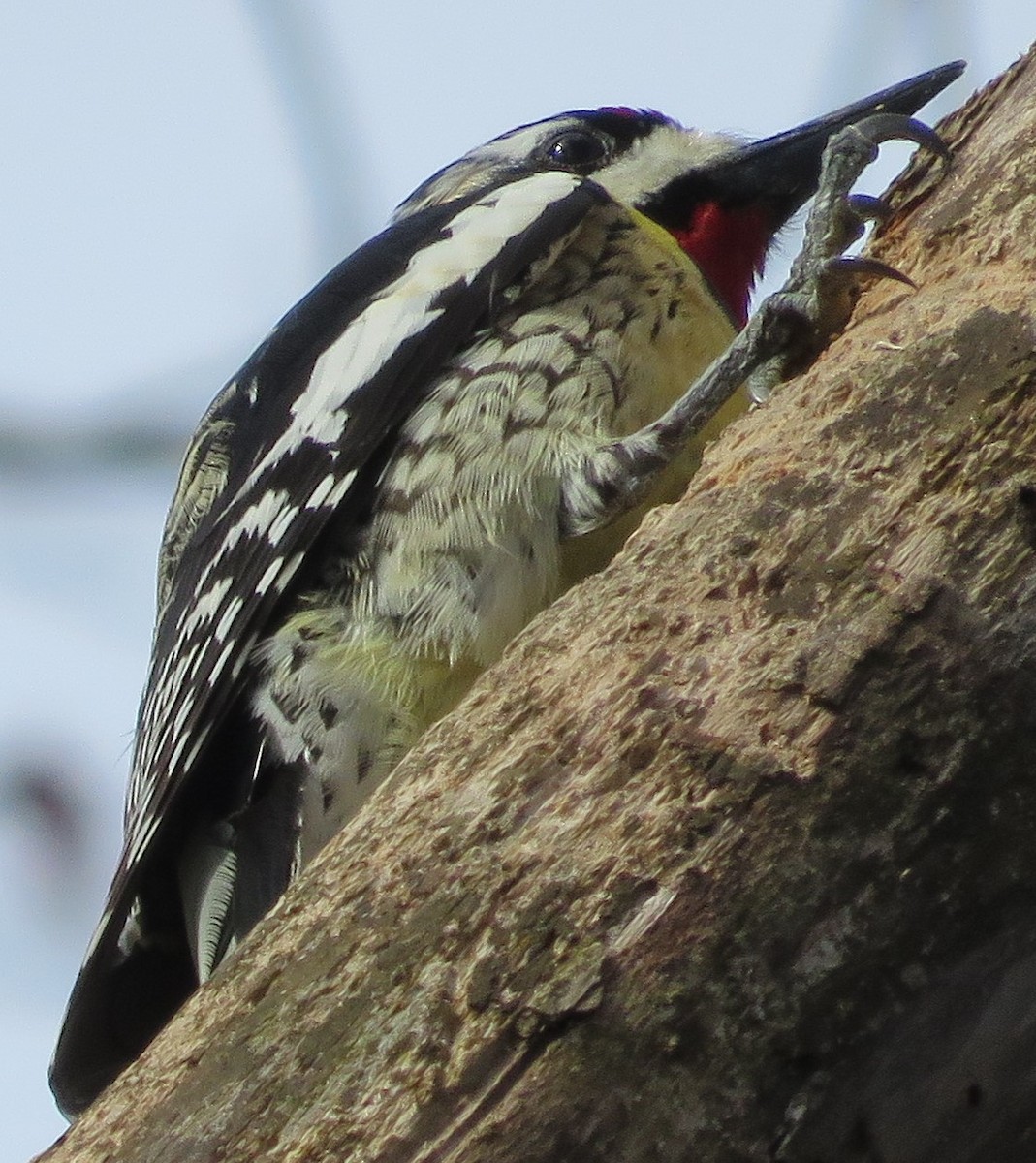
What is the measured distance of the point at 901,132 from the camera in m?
2.31

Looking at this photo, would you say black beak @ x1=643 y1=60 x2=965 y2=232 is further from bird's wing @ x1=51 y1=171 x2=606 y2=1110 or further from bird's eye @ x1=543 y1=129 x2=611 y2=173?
bird's wing @ x1=51 y1=171 x2=606 y2=1110

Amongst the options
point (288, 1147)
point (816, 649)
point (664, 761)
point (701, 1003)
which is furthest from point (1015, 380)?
point (288, 1147)

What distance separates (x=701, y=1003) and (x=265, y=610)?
127 centimetres

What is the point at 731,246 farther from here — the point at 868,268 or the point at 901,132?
the point at 868,268

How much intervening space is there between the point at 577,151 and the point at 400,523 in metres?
1.30

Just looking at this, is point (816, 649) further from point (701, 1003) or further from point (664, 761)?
point (701, 1003)

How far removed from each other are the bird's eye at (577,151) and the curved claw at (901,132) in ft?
3.27

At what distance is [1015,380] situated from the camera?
5.32 feet

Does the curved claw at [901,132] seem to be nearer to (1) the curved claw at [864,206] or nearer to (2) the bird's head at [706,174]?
(1) the curved claw at [864,206]

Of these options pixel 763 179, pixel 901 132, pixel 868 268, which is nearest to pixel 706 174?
pixel 763 179

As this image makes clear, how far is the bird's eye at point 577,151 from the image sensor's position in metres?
3.45

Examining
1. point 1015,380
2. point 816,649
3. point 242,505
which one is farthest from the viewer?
point 242,505

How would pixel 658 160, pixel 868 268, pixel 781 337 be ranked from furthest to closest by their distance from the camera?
pixel 658 160 < pixel 781 337 < pixel 868 268

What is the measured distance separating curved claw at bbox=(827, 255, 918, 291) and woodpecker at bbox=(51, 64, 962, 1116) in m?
0.06
